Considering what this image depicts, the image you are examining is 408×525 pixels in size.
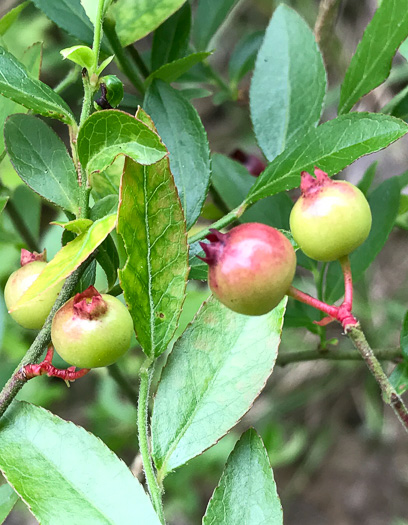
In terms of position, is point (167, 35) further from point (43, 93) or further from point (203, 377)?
point (203, 377)

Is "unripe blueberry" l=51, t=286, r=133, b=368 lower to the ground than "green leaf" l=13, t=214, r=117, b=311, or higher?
lower

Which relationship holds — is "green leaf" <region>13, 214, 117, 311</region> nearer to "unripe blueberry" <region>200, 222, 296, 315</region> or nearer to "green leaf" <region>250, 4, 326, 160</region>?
"unripe blueberry" <region>200, 222, 296, 315</region>

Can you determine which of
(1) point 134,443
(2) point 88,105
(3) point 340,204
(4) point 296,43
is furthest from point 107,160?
(1) point 134,443

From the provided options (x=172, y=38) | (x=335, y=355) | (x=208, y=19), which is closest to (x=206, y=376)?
(x=335, y=355)

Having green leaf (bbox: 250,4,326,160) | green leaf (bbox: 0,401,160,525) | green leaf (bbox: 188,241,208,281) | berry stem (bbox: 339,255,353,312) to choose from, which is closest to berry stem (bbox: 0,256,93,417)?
green leaf (bbox: 0,401,160,525)

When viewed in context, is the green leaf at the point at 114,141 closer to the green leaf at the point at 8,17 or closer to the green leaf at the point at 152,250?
the green leaf at the point at 152,250

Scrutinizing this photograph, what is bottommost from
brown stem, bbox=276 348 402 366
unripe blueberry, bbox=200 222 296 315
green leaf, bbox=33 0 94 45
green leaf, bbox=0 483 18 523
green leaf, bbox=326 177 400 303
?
brown stem, bbox=276 348 402 366

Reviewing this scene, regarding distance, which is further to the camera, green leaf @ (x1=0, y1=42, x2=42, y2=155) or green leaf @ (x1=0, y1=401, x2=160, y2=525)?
green leaf @ (x1=0, y1=42, x2=42, y2=155)
